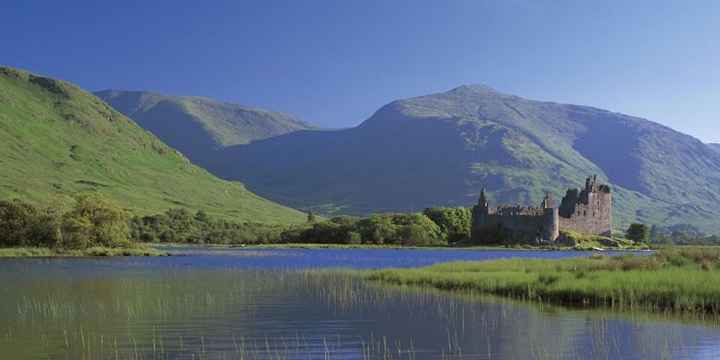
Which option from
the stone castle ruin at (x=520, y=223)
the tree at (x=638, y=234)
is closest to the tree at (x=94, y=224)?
the stone castle ruin at (x=520, y=223)

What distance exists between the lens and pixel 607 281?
41.4m

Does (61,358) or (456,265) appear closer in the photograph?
(61,358)

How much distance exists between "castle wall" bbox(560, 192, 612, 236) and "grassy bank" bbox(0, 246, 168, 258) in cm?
10724

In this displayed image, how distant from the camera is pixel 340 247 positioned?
14838cm

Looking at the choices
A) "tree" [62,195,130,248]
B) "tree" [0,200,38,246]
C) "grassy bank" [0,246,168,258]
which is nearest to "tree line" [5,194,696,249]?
"tree" [62,195,130,248]

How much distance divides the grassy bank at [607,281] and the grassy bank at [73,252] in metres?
51.4

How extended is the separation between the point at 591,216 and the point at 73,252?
130 metres

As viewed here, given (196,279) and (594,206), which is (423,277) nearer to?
(196,279)

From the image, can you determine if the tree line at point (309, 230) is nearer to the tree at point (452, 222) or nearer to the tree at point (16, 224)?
the tree at point (452, 222)

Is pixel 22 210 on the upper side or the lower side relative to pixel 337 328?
upper

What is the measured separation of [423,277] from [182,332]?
26.5 m

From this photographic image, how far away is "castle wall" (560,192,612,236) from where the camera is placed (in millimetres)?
186500

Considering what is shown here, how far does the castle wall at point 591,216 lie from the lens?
18650 cm

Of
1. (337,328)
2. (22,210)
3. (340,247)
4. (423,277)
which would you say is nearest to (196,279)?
(423,277)
